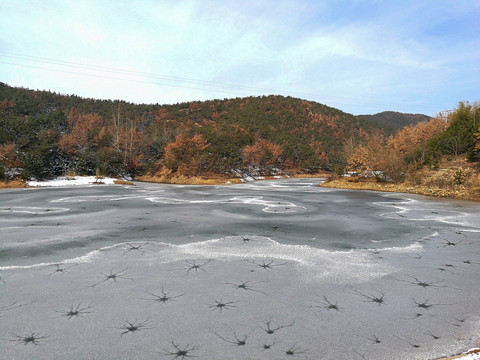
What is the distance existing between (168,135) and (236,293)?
48245 millimetres

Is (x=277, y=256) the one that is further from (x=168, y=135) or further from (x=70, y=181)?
(x=168, y=135)

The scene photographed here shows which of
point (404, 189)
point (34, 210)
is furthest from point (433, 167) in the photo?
point (34, 210)

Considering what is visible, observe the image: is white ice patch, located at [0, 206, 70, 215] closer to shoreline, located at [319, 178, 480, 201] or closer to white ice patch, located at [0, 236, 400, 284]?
white ice patch, located at [0, 236, 400, 284]

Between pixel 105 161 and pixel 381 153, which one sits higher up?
pixel 381 153

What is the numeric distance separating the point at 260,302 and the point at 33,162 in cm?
2612

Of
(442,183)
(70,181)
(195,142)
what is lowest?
(70,181)

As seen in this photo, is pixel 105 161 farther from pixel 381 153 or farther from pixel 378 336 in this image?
pixel 378 336

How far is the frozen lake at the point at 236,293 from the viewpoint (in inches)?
91.9

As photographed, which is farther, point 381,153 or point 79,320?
point 381,153

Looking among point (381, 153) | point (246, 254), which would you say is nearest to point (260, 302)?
point (246, 254)

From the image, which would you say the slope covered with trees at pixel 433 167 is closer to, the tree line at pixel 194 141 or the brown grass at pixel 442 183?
the brown grass at pixel 442 183

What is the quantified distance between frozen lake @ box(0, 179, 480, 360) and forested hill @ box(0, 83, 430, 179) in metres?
22.3

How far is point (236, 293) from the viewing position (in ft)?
10.8

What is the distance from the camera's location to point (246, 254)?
479 centimetres
